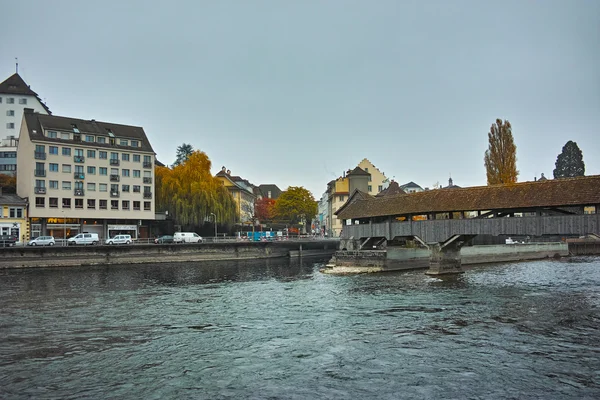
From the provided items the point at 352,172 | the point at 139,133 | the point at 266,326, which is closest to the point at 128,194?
the point at 139,133

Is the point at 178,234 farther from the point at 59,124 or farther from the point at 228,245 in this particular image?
the point at 59,124

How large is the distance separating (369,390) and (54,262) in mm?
36571

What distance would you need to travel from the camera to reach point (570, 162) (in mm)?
75438

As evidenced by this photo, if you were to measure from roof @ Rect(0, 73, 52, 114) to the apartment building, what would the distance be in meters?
23.6

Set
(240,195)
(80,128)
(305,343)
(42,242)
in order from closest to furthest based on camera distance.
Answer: (305,343) < (42,242) < (80,128) < (240,195)

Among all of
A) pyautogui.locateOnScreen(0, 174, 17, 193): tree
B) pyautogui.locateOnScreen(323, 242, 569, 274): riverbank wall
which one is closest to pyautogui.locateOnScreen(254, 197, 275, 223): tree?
pyautogui.locateOnScreen(0, 174, 17, 193): tree

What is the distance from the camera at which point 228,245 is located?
4866 cm

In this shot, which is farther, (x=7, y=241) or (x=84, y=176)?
(x=84, y=176)

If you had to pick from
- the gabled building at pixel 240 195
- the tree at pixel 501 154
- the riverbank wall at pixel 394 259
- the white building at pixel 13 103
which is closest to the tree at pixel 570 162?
the tree at pixel 501 154

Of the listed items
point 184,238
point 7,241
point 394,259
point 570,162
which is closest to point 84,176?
point 7,241

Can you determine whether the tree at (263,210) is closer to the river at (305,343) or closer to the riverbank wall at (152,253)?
the riverbank wall at (152,253)

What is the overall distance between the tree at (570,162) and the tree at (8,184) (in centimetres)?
7721

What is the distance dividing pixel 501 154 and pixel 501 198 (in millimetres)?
24386

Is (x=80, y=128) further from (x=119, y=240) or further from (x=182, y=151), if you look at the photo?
(x=182, y=151)
